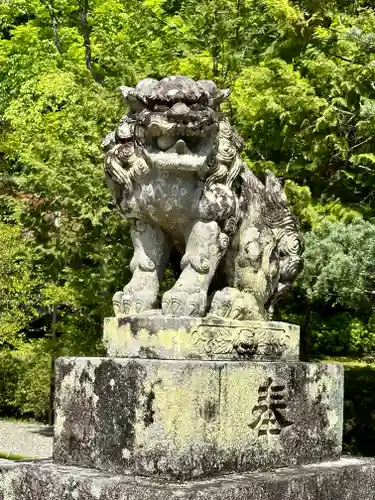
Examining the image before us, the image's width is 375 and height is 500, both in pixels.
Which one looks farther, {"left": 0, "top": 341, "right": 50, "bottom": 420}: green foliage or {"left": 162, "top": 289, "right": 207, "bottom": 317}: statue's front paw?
{"left": 0, "top": 341, "right": 50, "bottom": 420}: green foliage

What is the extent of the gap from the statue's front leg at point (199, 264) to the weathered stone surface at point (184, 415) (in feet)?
1.45

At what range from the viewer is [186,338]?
4504 millimetres

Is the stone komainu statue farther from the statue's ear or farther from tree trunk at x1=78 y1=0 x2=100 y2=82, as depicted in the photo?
tree trunk at x1=78 y1=0 x2=100 y2=82

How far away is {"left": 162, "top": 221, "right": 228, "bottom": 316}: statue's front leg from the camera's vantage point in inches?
186

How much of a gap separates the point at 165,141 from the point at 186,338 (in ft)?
3.60

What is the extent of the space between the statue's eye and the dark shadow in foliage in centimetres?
951

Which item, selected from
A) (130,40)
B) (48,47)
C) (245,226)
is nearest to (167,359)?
(245,226)

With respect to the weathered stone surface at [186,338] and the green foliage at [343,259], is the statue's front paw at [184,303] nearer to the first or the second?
the weathered stone surface at [186,338]

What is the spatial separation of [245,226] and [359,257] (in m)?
5.46

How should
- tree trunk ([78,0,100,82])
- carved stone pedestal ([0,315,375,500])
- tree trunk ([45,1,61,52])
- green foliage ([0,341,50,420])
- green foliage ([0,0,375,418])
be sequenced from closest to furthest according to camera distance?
carved stone pedestal ([0,315,375,500]) → green foliage ([0,0,375,418]) → tree trunk ([78,0,100,82]) → green foliage ([0,341,50,420]) → tree trunk ([45,1,61,52])

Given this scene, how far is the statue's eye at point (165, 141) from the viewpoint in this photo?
4.74 metres

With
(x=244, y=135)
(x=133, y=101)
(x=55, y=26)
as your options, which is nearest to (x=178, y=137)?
(x=133, y=101)

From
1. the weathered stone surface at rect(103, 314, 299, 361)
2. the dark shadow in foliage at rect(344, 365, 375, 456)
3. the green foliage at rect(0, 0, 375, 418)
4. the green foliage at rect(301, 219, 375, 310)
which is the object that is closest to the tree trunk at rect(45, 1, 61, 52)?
the green foliage at rect(0, 0, 375, 418)

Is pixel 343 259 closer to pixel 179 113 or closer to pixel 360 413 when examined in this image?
pixel 179 113
